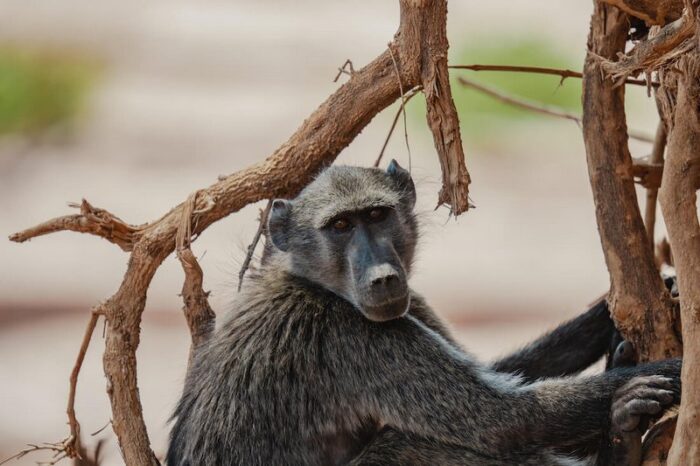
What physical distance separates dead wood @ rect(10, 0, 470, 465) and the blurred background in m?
4.75

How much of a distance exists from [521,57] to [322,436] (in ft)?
40.8

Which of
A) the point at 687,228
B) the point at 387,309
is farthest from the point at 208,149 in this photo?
the point at 687,228

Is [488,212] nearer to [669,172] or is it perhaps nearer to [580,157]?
[580,157]

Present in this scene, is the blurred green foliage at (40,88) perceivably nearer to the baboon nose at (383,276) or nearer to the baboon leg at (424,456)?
the baboon nose at (383,276)

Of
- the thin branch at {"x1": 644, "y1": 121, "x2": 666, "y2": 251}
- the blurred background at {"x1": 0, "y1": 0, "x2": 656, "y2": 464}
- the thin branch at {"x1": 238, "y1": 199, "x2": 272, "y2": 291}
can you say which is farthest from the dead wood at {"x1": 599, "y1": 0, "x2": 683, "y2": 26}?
the blurred background at {"x1": 0, "y1": 0, "x2": 656, "y2": 464}

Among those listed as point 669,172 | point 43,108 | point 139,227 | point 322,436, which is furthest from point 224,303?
point 43,108

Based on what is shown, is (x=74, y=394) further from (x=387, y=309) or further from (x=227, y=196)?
(x=387, y=309)

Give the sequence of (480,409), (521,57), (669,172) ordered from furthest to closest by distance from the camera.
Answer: (521,57)
(480,409)
(669,172)

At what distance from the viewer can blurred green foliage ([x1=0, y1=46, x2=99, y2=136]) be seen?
1717 centimetres

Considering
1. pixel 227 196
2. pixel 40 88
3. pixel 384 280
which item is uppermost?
pixel 40 88

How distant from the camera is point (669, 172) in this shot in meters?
4.28

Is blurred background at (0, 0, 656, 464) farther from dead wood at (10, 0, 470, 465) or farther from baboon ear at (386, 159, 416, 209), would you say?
baboon ear at (386, 159, 416, 209)

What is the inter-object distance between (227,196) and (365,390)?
53.0 inches

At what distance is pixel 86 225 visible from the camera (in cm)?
550
